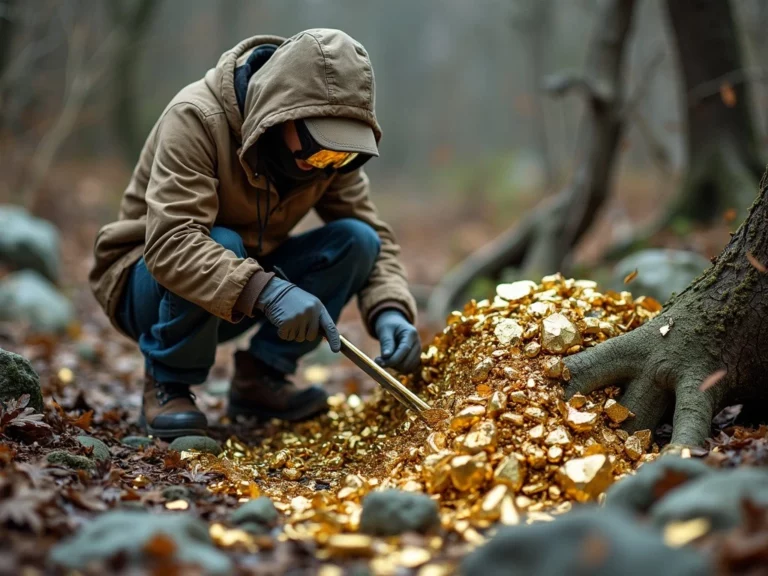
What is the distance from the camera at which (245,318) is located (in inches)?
118

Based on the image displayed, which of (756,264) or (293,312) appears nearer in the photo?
(756,264)

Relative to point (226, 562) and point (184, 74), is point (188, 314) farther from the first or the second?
point (184, 74)

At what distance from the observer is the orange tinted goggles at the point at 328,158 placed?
247cm

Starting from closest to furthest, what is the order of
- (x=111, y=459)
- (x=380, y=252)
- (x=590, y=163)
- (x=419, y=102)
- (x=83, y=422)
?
(x=111, y=459)
(x=83, y=422)
(x=380, y=252)
(x=590, y=163)
(x=419, y=102)

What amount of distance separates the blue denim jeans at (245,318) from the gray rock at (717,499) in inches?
66.2

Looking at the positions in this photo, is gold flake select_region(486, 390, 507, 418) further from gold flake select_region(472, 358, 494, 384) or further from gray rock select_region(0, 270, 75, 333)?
gray rock select_region(0, 270, 75, 333)

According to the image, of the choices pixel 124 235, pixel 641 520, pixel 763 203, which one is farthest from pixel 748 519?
pixel 124 235

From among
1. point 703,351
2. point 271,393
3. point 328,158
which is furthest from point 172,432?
point 703,351

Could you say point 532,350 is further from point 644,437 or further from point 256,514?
point 256,514

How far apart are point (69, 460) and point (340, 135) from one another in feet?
4.32

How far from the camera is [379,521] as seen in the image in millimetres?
1758

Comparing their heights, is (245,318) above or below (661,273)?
below

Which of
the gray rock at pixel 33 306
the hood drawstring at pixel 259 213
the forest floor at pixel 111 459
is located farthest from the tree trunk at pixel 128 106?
the hood drawstring at pixel 259 213

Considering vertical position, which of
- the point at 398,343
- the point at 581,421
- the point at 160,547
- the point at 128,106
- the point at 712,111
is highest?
the point at 128,106
